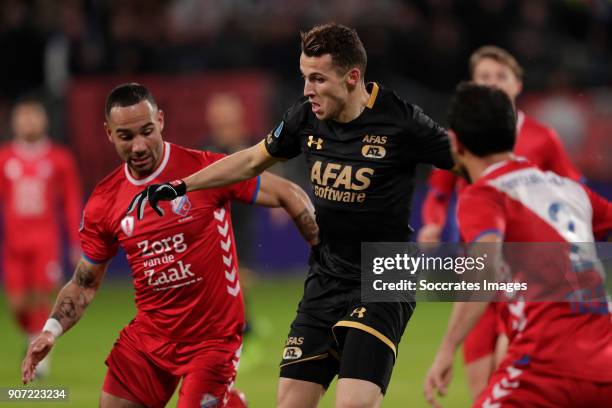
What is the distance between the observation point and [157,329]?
5906 millimetres

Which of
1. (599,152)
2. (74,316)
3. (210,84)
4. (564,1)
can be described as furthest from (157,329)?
(564,1)

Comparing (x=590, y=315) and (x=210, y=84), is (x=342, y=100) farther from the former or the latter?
(x=210, y=84)

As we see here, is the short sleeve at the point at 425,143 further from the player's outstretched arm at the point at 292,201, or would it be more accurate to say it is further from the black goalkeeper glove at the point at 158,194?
the black goalkeeper glove at the point at 158,194

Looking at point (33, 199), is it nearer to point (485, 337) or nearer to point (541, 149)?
point (485, 337)

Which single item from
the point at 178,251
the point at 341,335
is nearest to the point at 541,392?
the point at 341,335

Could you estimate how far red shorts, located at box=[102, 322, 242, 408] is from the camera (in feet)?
18.7

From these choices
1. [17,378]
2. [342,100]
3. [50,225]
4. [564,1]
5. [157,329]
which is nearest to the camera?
[342,100]

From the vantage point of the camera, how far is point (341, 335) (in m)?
5.53

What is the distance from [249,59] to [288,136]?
1023cm

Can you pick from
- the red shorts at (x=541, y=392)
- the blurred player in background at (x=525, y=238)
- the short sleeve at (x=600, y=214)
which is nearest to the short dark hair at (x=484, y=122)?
the blurred player in background at (x=525, y=238)

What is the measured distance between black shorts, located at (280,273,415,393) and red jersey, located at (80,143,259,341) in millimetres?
450

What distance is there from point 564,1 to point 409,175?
13264mm

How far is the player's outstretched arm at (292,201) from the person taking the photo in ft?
19.5

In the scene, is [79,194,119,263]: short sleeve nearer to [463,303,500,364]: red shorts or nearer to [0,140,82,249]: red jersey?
[463,303,500,364]: red shorts
